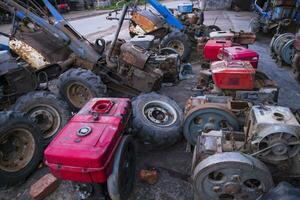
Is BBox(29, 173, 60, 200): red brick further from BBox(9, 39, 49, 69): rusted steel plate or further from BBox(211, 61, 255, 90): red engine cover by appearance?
BBox(9, 39, 49, 69): rusted steel plate

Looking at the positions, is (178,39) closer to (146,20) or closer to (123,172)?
(146,20)

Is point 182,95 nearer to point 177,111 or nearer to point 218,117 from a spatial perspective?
point 177,111

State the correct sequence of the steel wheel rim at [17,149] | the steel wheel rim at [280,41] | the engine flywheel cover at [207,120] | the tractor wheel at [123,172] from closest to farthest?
1. the tractor wheel at [123,172]
2. the steel wheel rim at [17,149]
3. the engine flywheel cover at [207,120]
4. the steel wheel rim at [280,41]

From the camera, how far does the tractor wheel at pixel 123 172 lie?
2.46 m

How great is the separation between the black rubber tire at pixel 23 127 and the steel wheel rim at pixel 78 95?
1417mm

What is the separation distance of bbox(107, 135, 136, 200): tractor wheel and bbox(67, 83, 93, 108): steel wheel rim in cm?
189

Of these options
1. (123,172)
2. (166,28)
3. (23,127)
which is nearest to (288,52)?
(166,28)

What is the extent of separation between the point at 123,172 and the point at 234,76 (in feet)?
6.88

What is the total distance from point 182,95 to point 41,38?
9.88ft

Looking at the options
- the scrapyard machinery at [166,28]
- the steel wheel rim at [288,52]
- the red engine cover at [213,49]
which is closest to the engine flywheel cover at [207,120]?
the red engine cover at [213,49]

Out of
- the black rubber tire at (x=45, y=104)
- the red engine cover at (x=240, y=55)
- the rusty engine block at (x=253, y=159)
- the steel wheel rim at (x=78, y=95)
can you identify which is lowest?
the steel wheel rim at (x=78, y=95)

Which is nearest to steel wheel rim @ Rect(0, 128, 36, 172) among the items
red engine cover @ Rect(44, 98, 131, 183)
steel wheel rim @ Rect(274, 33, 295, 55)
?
red engine cover @ Rect(44, 98, 131, 183)

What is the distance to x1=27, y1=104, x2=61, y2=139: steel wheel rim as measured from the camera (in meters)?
3.89

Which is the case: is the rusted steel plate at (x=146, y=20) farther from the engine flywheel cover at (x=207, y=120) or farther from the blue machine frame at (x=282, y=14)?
the engine flywheel cover at (x=207, y=120)
